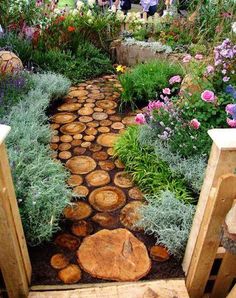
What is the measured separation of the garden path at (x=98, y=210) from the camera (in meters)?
1.93

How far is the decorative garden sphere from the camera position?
361cm

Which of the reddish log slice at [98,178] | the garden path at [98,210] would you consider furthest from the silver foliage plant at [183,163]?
the reddish log slice at [98,178]

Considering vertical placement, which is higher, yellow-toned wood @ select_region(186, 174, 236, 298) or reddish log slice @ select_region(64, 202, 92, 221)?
yellow-toned wood @ select_region(186, 174, 236, 298)

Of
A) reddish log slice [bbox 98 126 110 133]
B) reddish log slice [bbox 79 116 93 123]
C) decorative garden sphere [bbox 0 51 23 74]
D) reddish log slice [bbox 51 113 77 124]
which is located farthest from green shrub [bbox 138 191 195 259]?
decorative garden sphere [bbox 0 51 23 74]

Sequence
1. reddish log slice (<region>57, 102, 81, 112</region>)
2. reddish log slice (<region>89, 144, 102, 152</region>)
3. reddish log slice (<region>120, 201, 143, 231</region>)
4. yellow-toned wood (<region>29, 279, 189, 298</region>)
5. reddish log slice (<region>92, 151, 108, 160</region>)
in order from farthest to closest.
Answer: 1. reddish log slice (<region>57, 102, 81, 112</region>)
2. reddish log slice (<region>89, 144, 102, 152</region>)
3. reddish log slice (<region>92, 151, 108, 160</region>)
4. reddish log slice (<region>120, 201, 143, 231</region>)
5. yellow-toned wood (<region>29, 279, 189, 298</region>)

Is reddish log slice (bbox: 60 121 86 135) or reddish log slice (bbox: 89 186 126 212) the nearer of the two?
reddish log slice (bbox: 89 186 126 212)

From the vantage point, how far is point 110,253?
6.59ft

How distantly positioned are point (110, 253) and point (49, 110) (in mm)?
2199

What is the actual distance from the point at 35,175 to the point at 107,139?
3.62ft

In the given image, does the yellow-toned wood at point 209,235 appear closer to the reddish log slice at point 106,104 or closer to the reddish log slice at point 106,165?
the reddish log slice at point 106,165

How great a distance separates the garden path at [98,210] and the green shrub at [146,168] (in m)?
0.09

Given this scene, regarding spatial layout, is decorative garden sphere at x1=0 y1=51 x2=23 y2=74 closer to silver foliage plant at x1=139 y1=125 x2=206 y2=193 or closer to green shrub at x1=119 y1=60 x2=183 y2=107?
green shrub at x1=119 y1=60 x2=183 y2=107

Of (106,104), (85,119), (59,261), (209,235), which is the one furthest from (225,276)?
(106,104)

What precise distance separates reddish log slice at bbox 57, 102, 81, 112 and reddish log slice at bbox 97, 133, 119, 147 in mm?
694
